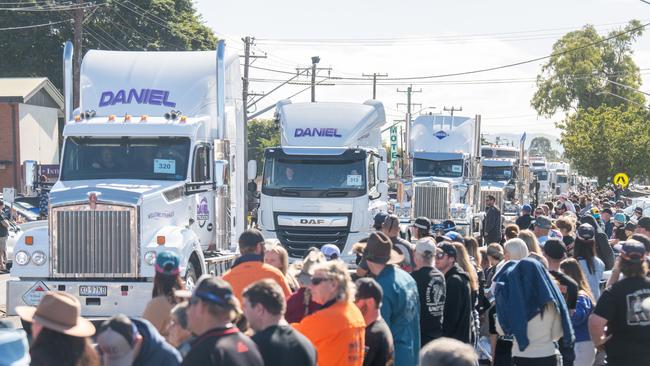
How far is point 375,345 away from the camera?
749cm

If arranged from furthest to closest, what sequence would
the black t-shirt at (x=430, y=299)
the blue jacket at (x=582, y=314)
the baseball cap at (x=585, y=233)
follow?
the baseball cap at (x=585, y=233)
the blue jacket at (x=582, y=314)
the black t-shirt at (x=430, y=299)

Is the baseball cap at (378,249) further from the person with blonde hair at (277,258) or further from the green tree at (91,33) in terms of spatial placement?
the green tree at (91,33)

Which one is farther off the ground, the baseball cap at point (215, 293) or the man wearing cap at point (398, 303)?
the baseball cap at point (215, 293)

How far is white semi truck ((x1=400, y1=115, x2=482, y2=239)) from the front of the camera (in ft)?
101

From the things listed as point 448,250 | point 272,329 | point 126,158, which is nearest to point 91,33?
point 126,158

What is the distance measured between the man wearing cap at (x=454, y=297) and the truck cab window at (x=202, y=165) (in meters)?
6.73

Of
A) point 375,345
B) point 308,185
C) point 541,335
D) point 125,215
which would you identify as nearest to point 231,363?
point 375,345

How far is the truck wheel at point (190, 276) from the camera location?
1448 cm

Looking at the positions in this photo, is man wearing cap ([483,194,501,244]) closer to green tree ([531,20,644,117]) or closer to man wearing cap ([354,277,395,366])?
man wearing cap ([354,277,395,366])

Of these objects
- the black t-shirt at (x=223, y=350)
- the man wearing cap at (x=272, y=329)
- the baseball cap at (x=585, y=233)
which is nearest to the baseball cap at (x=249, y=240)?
the man wearing cap at (x=272, y=329)

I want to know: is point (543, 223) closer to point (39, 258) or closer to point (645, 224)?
point (645, 224)

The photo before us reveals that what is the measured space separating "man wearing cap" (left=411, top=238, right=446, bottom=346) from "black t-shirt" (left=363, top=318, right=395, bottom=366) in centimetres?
169

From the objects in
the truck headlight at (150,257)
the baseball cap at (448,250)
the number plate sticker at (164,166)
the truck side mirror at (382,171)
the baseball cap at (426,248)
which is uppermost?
the number plate sticker at (164,166)

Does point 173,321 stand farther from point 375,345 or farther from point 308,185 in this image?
point 308,185
